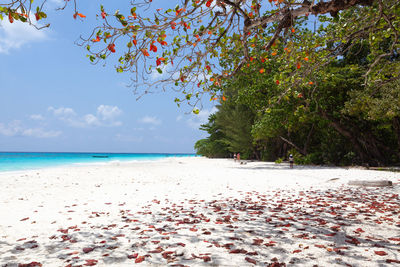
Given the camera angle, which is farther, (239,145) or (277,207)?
(239,145)

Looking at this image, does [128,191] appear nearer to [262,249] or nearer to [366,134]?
[262,249]

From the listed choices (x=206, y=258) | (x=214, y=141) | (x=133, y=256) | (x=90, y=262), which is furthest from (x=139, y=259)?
(x=214, y=141)

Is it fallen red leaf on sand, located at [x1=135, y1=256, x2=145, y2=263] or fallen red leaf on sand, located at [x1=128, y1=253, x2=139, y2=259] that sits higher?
fallen red leaf on sand, located at [x1=135, y1=256, x2=145, y2=263]

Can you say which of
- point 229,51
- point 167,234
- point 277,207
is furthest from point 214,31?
point 277,207

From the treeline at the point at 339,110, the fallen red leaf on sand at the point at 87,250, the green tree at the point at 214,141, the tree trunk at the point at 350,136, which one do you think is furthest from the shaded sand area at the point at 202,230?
the green tree at the point at 214,141

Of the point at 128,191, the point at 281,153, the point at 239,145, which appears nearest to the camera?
the point at 128,191

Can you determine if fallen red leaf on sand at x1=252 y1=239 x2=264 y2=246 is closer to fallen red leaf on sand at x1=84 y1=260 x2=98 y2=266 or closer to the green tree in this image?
fallen red leaf on sand at x1=84 y1=260 x2=98 y2=266

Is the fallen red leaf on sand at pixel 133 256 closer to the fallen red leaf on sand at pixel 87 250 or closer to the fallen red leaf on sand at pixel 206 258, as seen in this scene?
the fallen red leaf on sand at pixel 87 250

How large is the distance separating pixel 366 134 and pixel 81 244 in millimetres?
25536

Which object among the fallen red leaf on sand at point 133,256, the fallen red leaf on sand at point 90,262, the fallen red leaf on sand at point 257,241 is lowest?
the fallen red leaf on sand at point 90,262

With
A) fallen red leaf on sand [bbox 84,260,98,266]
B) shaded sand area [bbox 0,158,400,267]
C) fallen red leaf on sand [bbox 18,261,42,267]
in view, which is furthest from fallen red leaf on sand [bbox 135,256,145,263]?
fallen red leaf on sand [bbox 18,261,42,267]

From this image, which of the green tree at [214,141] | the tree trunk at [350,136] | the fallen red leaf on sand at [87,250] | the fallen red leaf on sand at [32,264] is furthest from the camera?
the green tree at [214,141]

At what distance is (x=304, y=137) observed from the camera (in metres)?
32.6

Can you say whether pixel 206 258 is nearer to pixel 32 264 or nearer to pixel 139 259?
pixel 139 259
